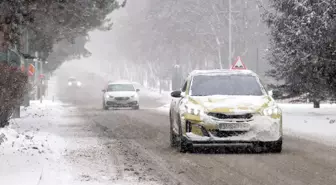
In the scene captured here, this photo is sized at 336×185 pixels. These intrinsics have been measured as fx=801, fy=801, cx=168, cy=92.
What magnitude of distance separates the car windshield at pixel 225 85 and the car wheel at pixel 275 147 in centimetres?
148

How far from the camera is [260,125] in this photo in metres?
14.8

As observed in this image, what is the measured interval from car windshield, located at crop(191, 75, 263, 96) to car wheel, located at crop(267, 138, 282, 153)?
4.86 feet

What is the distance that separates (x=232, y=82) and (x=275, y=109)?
5.99 feet

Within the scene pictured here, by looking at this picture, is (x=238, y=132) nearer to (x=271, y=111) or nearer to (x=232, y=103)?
(x=232, y=103)

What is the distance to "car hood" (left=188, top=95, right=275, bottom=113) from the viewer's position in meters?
14.8

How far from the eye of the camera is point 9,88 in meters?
19.4

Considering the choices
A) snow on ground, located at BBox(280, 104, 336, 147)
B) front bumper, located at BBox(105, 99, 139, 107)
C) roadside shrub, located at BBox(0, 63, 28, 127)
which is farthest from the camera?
front bumper, located at BBox(105, 99, 139, 107)

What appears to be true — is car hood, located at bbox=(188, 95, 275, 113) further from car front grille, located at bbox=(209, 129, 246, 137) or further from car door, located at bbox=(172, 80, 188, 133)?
car door, located at bbox=(172, 80, 188, 133)

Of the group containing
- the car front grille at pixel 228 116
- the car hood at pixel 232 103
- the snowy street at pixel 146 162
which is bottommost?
the snowy street at pixel 146 162

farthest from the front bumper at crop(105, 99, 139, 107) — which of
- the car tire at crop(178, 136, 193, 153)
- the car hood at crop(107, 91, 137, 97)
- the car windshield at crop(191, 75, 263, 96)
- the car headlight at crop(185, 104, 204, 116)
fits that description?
the car headlight at crop(185, 104, 204, 116)

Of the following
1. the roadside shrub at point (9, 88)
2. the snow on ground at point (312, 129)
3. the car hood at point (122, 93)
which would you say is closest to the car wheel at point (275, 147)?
the snow on ground at point (312, 129)

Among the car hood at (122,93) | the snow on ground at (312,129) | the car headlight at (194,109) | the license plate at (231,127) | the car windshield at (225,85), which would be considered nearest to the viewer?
the license plate at (231,127)

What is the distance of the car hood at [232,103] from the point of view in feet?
48.5

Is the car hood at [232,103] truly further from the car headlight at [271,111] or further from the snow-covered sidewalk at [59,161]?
the snow-covered sidewalk at [59,161]
